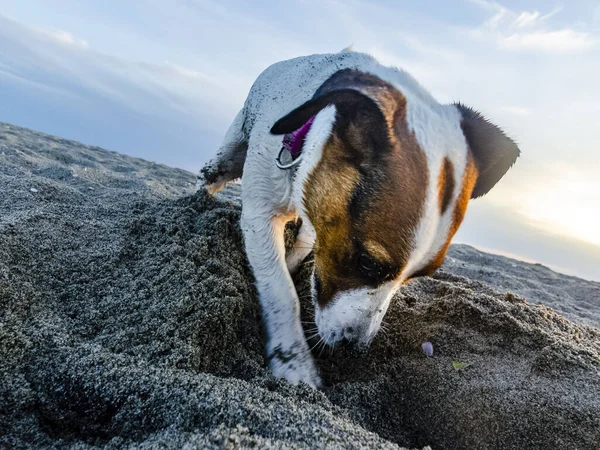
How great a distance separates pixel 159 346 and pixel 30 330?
0.52m

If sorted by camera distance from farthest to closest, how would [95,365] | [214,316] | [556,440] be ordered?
[214,316] → [556,440] → [95,365]

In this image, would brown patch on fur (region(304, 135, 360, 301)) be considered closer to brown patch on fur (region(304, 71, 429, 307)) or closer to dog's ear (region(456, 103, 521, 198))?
brown patch on fur (region(304, 71, 429, 307))

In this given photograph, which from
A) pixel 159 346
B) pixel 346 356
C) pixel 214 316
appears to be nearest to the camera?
pixel 159 346

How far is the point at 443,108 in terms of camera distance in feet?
6.63

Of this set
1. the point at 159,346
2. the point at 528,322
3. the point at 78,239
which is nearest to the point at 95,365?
the point at 159,346

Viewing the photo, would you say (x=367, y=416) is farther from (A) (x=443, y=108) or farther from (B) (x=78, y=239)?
(B) (x=78, y=239)

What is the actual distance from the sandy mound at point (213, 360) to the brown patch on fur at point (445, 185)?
838 mm

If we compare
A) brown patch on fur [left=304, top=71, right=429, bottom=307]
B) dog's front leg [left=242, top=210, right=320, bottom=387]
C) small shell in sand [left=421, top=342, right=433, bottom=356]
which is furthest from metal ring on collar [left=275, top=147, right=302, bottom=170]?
small shell in sand [left=421, top=342, right=433, bottom=356]

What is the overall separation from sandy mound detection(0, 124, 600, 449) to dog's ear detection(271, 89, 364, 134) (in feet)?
2.75

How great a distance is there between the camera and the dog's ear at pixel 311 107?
183 cm

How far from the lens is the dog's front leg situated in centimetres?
189

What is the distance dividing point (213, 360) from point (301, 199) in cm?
92

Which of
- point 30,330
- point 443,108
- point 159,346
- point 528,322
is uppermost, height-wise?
point 443,108

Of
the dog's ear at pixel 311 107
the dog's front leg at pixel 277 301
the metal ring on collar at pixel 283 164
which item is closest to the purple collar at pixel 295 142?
the metal ring on collar at pixel 283 164
